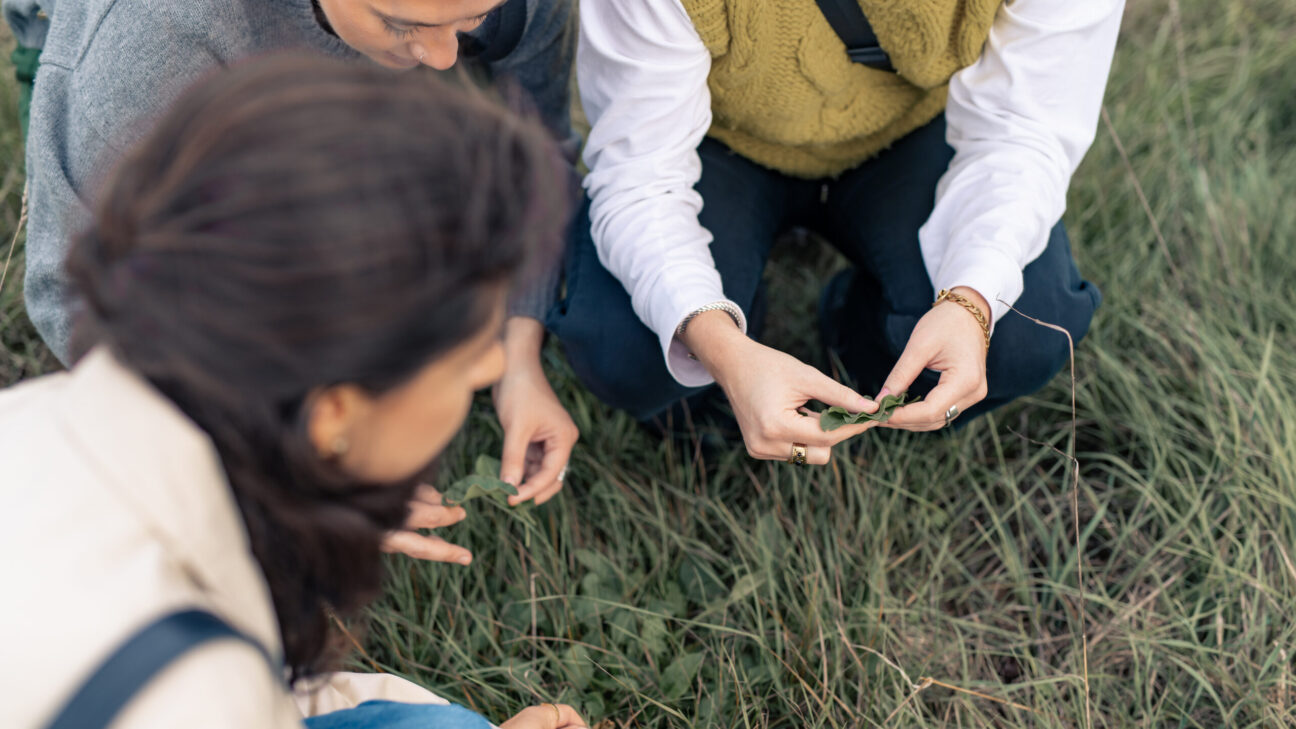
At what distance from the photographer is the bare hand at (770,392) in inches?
48.8

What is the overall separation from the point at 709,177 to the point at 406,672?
3.33ft

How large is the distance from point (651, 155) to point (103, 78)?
81 centimetres

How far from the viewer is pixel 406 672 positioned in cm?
145

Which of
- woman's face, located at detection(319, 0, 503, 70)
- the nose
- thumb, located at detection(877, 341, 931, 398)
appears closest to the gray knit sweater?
woman's face, located at detection(319, 0, 503, 70)

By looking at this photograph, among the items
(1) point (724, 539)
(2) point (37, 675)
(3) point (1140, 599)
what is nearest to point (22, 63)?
(2) point (37, 675)

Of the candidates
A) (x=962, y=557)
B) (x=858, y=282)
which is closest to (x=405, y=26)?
(x=858, y=282)

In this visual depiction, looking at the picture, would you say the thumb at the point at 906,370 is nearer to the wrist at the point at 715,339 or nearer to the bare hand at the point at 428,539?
the wrist at the point at 715,339

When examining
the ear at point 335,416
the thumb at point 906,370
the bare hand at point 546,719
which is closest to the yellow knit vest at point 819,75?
the thumb at point 906,370

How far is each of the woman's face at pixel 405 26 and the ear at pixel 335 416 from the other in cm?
62

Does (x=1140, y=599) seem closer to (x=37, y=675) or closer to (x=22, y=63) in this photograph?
(x=37, y=675)

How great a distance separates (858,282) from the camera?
182 centimetres

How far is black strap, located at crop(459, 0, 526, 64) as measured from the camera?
58.4 inches

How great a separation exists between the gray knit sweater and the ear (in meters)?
0.72

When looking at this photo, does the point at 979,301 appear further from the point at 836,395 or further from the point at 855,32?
the point at 855,32
